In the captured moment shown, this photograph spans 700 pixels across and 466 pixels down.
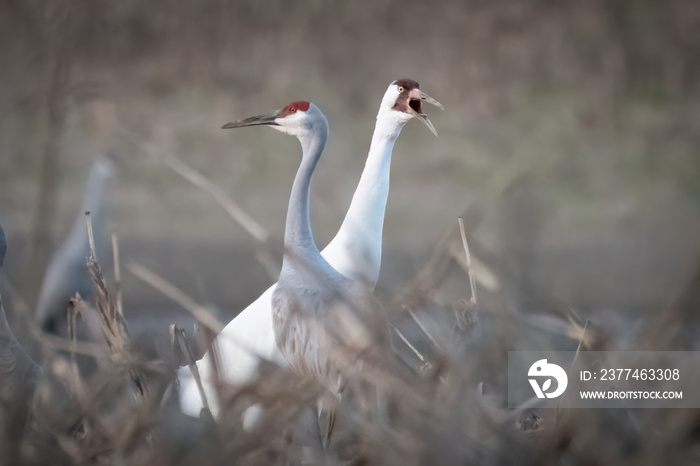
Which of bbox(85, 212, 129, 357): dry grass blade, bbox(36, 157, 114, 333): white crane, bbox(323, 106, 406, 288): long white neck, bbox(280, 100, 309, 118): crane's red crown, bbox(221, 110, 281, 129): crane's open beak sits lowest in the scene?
bbox(36, 157, 114, 333): white crane

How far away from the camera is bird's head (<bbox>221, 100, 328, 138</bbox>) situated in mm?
1052

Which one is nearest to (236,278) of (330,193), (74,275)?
(74,275)

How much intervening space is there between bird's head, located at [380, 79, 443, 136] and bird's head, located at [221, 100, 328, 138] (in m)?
0.21

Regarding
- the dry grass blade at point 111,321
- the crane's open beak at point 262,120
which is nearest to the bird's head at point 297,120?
the crane's open beak at point 262,120

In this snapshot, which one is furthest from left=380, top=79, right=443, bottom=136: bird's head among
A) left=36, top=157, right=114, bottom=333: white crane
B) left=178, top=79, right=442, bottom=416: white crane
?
left=36, top=157, right=114, bottom=333: white crane

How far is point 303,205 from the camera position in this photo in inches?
38.1

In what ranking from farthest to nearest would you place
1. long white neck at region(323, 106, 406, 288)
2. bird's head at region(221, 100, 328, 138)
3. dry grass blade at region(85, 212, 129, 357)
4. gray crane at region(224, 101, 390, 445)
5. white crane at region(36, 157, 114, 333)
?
white crane at region(36, 157, 114, 333), long white neck at region(323, 106, 406, 288), bird's head at region(221, 100, 328, 138), dry grass blade at region(85, 212, 129, 357), gray crane at region(224, 101, 390, 445)

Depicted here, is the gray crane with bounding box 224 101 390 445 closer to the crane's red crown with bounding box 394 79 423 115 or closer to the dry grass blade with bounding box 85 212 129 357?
the dry grass blade with bounding box 85 212 129 357

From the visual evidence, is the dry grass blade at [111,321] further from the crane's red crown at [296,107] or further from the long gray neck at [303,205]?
the crane's red crown at [296,107]

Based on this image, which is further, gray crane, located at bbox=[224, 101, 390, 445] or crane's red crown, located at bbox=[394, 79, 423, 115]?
crane's red crown, located at bbox=[394, 79, 423, 115]

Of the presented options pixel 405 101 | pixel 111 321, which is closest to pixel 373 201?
pixel 405 101

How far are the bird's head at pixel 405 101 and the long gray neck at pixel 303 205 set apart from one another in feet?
0.74

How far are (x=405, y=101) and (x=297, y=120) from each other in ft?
0.80

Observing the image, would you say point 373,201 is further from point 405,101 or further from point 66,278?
point 66,278
